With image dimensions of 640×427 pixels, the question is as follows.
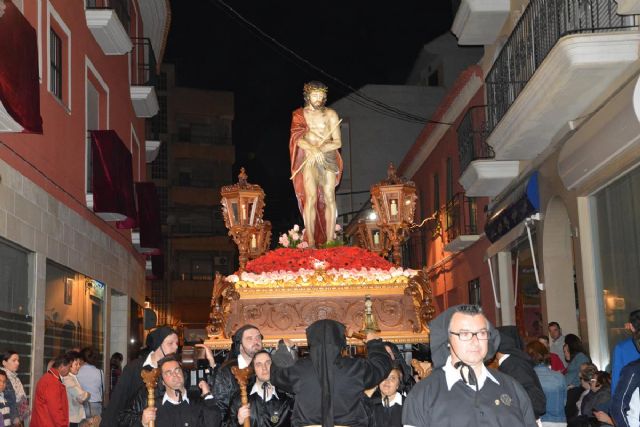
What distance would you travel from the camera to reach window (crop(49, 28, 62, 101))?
13.4 meters

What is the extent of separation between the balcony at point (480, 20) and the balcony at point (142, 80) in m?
6.88

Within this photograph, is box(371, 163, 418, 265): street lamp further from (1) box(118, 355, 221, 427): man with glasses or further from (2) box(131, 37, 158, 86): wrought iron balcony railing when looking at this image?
(2) box(131, 37, 158, 86): wrought iron balcony railing

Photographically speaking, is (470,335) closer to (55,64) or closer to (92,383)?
(92,383)

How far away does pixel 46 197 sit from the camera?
Answer: 41.3 ft

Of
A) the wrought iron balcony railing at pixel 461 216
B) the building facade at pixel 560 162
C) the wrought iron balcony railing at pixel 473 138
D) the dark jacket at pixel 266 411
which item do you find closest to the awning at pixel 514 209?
the building facade at pixel 560 162

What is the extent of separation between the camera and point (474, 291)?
821 inches

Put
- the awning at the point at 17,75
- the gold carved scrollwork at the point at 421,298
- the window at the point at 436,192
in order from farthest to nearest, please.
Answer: the window at the point at 436,192
the gold carved scrollwork at the point at 421,298
the awning at the point at 17,75

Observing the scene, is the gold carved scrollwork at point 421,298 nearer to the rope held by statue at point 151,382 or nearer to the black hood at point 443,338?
the rope held by statue at point 151,382

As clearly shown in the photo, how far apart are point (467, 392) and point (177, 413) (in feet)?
7.88

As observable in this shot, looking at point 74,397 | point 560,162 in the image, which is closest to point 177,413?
point 74,397

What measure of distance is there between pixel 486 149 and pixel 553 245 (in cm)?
311

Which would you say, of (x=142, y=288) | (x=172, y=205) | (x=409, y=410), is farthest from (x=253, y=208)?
(x=172, y=205)

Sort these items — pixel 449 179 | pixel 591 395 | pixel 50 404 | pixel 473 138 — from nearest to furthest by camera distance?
pixel 591 395, pixel 50 404, pixel 473 138, pixel 449 179

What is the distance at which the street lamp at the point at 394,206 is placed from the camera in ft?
42.6
